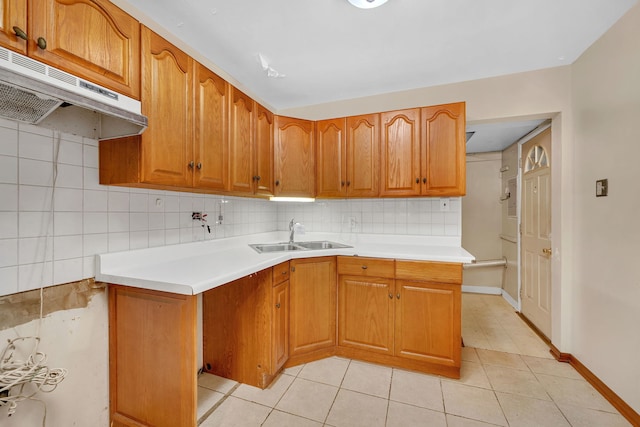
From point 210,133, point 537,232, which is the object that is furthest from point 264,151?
point 537,232

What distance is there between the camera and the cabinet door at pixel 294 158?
7.68 ft

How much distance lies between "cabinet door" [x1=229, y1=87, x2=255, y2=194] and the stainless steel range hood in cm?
70

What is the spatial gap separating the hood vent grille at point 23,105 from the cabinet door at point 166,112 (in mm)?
337

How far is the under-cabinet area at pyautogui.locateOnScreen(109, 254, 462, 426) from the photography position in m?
1.37

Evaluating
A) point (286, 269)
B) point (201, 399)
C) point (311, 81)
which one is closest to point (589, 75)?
point (311, 81)

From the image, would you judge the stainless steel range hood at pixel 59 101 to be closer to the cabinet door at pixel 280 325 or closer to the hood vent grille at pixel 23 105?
the hood vent grille at pixel 23 105

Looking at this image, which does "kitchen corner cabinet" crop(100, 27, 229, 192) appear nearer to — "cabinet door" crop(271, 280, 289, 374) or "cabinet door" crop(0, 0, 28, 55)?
"cabinet door" crop(0, 0, 28, 55)

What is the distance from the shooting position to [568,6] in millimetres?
1473

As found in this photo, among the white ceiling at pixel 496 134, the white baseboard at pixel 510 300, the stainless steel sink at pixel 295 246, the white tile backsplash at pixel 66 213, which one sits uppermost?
the white ceiling at pixel 496 134

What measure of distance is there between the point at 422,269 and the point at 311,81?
186 cm

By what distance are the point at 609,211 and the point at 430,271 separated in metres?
1.16

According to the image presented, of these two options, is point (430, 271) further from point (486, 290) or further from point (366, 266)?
point (486, 290)

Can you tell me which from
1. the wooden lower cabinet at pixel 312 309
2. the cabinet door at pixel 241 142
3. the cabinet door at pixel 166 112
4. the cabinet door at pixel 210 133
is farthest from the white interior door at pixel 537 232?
the cabinet door at pixel 166 112

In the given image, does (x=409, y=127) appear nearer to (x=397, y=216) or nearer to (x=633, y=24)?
(x=397, y=216)
